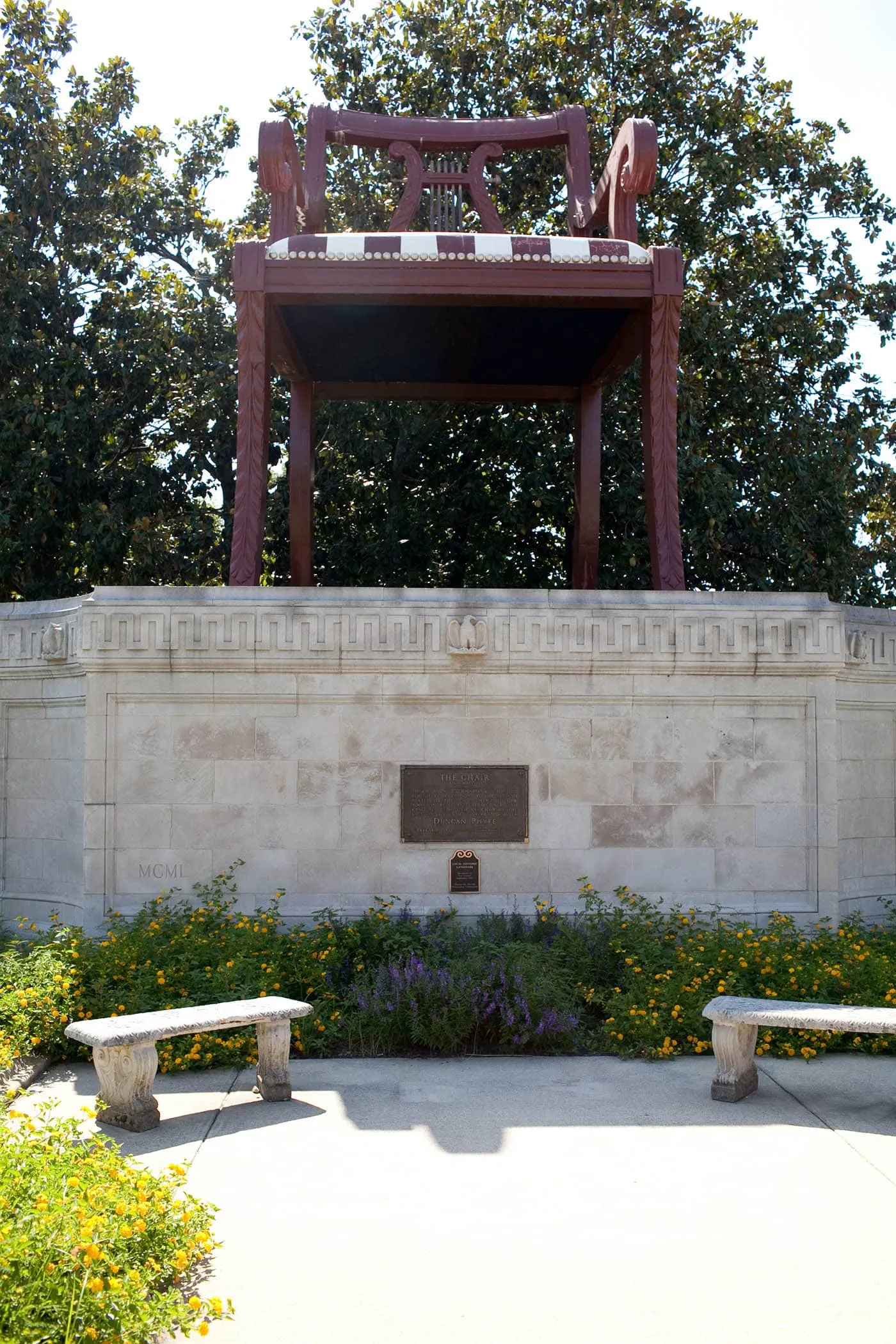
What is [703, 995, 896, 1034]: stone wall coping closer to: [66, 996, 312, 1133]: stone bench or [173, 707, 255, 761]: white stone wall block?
[66, 996, 312, 1133]: stone bench

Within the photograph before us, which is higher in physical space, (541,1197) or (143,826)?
(143,826)

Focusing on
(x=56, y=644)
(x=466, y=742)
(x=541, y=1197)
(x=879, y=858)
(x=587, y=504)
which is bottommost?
(x=541, y=1197)

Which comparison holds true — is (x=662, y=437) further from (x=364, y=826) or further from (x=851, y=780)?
(x=364, y=826)

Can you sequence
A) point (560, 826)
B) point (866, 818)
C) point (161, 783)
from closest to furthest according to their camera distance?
1. point (161, 783)
2. point (560, 826)
3. point (866, 818)

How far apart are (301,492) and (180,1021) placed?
5.50 metres

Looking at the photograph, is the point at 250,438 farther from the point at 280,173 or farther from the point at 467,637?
the point at 467,637

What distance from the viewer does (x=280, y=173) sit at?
387 inches

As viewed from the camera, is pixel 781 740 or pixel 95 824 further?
pixel 781 740

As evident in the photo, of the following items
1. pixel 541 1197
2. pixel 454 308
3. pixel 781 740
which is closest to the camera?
pixel 541 1197

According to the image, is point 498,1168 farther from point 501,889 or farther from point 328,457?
point 328,457

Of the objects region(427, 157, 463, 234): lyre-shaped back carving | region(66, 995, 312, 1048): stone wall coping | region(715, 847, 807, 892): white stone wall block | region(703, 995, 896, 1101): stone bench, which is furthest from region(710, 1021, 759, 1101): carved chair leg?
region(427, 157, 463, 234): lyre-shaped back carving

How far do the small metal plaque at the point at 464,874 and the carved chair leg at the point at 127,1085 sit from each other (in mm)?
3203

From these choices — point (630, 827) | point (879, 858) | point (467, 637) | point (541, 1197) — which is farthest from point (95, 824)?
point (879, 858)

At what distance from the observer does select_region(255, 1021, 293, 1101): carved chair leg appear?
631cm
